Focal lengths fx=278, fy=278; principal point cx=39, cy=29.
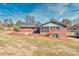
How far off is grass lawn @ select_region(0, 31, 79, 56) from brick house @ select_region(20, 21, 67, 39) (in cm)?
7

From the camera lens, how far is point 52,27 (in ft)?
10.8

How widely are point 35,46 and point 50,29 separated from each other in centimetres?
27

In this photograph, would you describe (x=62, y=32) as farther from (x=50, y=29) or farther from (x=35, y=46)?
(x=35, y=46)

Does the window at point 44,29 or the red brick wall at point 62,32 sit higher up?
the window at point 44,29

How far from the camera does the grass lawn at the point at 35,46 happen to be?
10.7 feet

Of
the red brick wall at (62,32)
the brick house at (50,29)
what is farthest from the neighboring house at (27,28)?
the red brick wall at (62,32)

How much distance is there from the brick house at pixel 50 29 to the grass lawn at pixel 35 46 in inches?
2.8

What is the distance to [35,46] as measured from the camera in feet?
10.7

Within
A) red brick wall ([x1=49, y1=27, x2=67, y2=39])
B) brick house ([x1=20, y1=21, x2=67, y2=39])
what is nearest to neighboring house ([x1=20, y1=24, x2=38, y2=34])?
brick house ([x1=20, y1=21, x2=67, y2=39])

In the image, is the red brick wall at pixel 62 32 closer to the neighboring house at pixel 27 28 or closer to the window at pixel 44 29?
the window at pixel 44 29

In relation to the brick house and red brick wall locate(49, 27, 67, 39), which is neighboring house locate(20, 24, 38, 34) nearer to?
the brick house

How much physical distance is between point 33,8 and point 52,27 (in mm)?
317

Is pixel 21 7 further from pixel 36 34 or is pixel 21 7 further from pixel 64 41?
pixel 64 41

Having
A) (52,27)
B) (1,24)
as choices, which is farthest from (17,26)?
(52,27)
